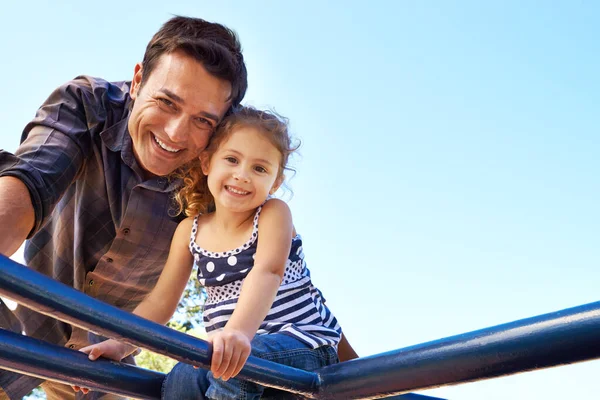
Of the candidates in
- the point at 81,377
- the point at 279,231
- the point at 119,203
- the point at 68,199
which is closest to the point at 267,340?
the point at 279,231

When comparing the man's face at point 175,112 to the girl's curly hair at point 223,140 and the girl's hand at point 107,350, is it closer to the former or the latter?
the girl's curly hair at point 223,140

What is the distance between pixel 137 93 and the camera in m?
2.44

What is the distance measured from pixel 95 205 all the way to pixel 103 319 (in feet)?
5.14

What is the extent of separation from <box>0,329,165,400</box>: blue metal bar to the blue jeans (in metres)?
0.04

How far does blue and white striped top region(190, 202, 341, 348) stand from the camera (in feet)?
5.44

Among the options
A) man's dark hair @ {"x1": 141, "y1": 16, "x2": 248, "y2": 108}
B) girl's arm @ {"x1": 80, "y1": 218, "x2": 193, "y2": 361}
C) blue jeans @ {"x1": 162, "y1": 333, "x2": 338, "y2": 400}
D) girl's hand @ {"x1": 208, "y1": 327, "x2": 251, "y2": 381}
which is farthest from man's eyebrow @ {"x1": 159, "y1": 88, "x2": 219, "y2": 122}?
girl's hand @ {"x1": 208, "y1": 327, "x2": 251, "y2": 381}

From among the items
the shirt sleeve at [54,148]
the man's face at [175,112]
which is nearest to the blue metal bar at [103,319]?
the shirt sleeve at [54,148]

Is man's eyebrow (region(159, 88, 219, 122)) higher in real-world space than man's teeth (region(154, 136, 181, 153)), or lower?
higher

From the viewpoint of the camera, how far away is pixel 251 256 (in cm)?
172

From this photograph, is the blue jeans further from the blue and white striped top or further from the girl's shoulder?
the girl's shoulder

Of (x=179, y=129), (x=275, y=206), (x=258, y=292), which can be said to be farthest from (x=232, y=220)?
(x=179, y=129)

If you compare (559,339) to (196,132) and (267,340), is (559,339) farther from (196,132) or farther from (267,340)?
(196,132)

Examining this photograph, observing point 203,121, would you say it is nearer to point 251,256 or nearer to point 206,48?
point 206,48

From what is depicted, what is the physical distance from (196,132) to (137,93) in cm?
42
